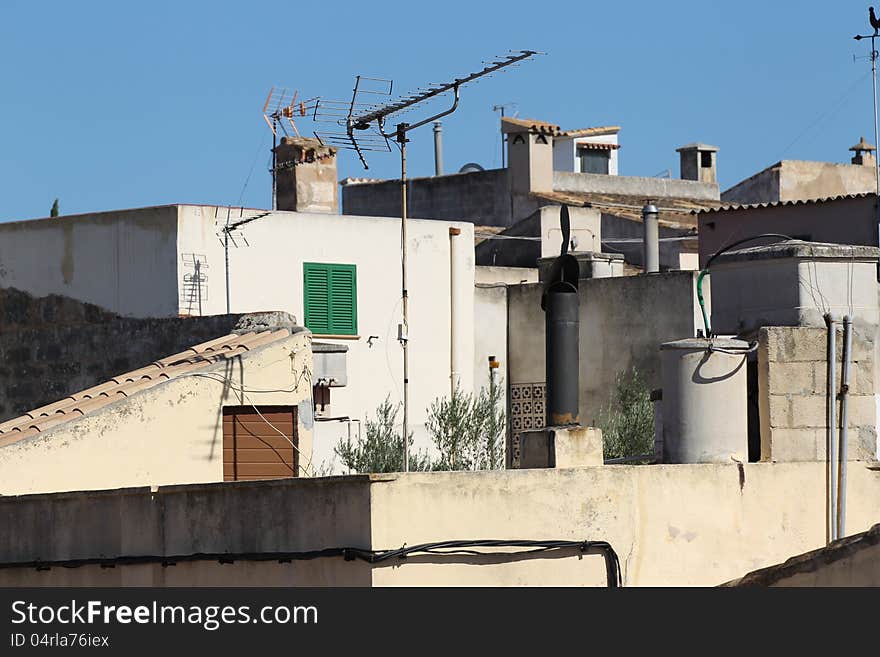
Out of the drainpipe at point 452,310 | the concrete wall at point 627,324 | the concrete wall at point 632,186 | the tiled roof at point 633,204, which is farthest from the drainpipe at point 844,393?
the concrete wall at point 632,186

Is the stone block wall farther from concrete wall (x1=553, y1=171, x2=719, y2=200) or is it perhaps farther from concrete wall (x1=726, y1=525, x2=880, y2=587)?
concrete wall (x1=553, y1=171, x2=719, y2=200)

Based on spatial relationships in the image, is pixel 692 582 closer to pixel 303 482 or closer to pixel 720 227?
pixel 303 482

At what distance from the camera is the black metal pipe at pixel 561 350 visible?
1335 centimetres

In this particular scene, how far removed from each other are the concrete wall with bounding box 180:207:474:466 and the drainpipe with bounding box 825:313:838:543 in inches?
510

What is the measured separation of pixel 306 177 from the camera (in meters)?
30.4

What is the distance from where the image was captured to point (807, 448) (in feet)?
44.2

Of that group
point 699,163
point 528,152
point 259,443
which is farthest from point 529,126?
point 259,443

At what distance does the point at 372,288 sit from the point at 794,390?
14.9m

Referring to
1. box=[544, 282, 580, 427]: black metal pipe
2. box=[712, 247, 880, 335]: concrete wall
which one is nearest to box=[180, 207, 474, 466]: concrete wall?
box=[712, 247, 880, 335]: concrete wall

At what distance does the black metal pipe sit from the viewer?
13352 millimetres

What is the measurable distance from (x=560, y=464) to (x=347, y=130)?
13.0m

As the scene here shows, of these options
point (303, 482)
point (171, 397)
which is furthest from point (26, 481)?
point (303, 482)

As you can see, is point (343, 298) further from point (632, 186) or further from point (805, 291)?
point (632, 186)

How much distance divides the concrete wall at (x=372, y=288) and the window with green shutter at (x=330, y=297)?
11cm
